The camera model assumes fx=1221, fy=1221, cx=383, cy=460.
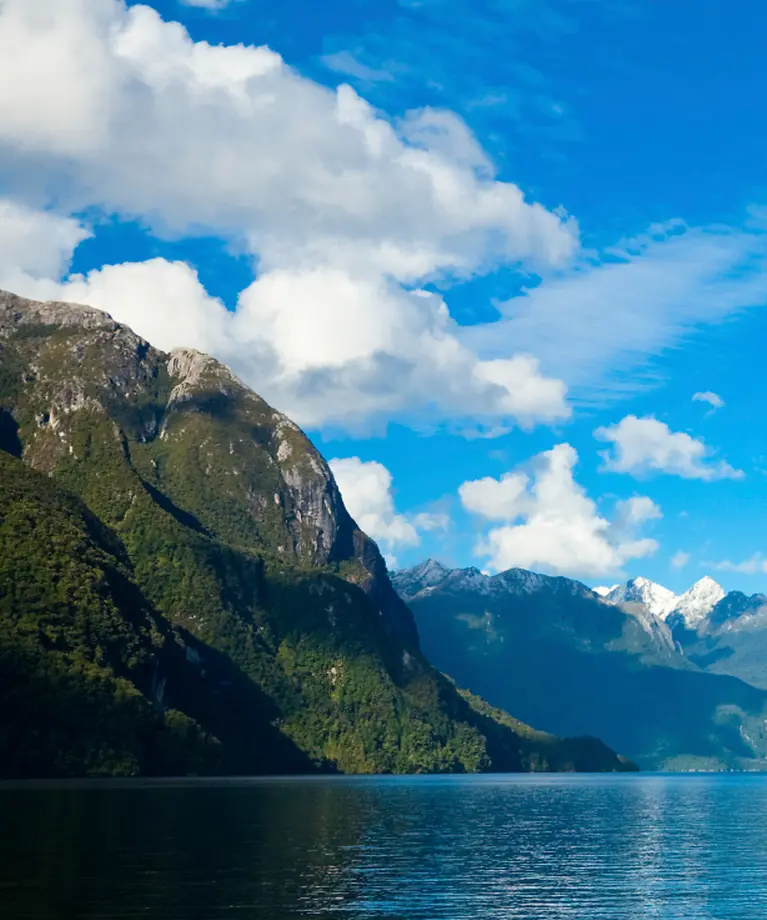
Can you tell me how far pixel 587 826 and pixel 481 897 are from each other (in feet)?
314

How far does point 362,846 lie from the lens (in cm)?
13888

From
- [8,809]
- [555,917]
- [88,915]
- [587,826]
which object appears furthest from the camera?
[587,826]

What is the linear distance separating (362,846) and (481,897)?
40.8m

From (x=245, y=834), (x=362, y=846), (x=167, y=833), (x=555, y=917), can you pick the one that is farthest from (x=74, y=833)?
(x=555, y=917)

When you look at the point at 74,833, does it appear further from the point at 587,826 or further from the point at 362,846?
the point at 587,826

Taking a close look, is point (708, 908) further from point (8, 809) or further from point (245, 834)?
point (8, 809)

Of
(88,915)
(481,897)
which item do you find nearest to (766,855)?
(481,897)

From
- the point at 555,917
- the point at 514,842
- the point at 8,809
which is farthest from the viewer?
the point at 8,809

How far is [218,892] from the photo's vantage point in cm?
9638

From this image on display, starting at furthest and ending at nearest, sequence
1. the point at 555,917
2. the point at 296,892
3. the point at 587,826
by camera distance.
Answer: 1. the point at 587,826
2. the point at 296,892
3. the point at 555,917

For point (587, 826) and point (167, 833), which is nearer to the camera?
point (167, 833)

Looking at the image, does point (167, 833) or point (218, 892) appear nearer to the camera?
point (218, 892)

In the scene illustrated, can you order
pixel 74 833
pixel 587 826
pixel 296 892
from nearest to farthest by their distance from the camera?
pixel 296 892 < pixel 74 833 < pixel 587 826

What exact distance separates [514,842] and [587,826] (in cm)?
3970
